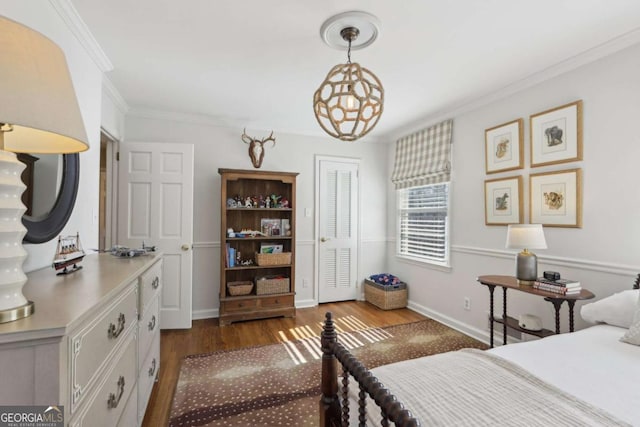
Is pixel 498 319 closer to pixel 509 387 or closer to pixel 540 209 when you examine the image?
pixel 540 209

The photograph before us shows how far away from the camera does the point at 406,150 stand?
4191mm

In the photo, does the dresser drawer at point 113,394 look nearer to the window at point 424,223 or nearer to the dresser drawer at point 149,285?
the dresser drawer at point 149,285

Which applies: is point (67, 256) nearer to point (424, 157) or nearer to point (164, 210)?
point (164, 210)

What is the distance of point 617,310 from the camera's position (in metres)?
1.76

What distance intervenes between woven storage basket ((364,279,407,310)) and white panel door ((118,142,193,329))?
7.77ft

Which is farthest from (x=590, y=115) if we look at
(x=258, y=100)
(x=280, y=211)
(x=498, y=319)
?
(x=280, y=211)

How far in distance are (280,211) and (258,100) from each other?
146cm

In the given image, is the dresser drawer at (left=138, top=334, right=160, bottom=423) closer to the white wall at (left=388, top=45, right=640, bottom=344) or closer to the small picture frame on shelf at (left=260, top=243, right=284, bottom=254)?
the small picture frame on shelf at (left=260, top=243, right=284, bottom=254)

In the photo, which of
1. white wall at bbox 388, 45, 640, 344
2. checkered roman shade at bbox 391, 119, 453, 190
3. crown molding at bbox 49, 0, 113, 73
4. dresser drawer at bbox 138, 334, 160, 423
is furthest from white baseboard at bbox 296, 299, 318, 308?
crown molding at bbox 49, 0, 113, 73

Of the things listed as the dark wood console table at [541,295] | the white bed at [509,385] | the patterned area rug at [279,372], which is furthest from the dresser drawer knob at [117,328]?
the dark wood console table at [541,295]

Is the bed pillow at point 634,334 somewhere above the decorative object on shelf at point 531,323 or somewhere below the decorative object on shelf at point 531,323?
above

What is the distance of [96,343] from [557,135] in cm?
321

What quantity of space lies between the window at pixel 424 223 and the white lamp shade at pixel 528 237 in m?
1.20

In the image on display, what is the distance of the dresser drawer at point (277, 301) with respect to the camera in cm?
367
